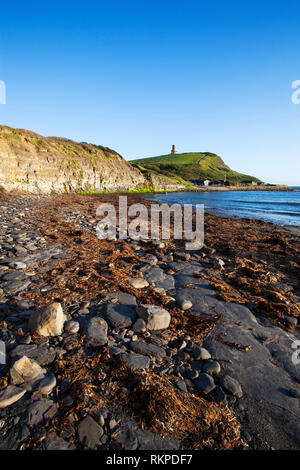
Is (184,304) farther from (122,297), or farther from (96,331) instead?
(96,331)

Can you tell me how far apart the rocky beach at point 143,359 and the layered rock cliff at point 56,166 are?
23.7 m

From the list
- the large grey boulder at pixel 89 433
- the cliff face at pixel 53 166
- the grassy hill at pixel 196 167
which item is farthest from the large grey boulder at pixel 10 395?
the grassy hill at pixel 196 167

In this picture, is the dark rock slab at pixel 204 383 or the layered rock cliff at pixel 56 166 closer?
the dark rock slab at pixel 204 383

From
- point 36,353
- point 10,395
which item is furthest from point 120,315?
point 10,395

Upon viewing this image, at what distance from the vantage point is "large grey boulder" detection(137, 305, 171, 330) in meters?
3.10

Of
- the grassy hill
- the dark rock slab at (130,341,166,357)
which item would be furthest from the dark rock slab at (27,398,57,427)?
the grassy hill

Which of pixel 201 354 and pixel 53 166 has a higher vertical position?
pixel 53 166

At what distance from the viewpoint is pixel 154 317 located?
10.3ft

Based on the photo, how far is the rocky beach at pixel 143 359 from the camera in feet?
5.83

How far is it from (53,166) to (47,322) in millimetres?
32955

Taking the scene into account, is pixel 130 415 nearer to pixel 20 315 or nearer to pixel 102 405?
pixel 102 405

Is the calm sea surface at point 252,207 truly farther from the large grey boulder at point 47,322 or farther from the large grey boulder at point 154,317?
the large grey boulder at point 47,322

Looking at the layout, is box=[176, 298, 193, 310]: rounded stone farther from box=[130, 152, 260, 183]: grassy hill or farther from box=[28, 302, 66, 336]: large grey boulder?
box=[130, 152, 260, 183]: grassy hill
